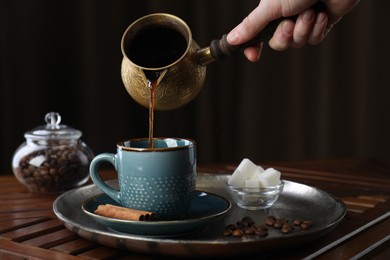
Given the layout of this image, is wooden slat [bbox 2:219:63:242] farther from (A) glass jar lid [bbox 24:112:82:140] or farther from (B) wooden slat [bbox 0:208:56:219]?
(A) glass jar lid [bbox 24:112:82:140]

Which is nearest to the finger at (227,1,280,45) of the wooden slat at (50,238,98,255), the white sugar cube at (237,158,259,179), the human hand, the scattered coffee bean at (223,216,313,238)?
the human hand

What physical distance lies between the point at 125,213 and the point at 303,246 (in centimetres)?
23

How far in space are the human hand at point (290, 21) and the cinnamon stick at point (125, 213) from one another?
1.11ft

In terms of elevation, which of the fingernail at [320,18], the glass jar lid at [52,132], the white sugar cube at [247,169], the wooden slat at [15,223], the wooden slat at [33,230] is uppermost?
the fingernail at [320,18]

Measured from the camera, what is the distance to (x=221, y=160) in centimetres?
258

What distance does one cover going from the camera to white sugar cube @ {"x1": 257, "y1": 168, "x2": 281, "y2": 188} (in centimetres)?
96

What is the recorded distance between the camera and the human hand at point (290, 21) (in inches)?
40.1

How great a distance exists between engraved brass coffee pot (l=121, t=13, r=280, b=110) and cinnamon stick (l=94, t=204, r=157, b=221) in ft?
0.78

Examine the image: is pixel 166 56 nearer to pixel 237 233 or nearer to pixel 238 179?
pixel 238 179

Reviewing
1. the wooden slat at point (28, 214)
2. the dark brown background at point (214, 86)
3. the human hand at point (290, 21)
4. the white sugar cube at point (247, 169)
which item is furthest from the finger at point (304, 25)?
the dark brown background at point (214, 86)

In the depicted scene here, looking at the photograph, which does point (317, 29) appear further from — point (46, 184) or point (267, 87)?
point (267, 87)

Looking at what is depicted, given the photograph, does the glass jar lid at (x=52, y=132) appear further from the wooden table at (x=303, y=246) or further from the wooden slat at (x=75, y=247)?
the wooden slat at (x=75, y=247)

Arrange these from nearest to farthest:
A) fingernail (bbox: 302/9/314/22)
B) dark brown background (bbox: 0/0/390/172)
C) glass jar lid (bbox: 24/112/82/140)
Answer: fingernail (bbox: 302/9/314/22) < glass jar lid (bbox: 24/112/82/140) < dark brown background (bbox: 0/0/390/172)

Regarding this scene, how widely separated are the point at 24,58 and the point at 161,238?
1.44 m
